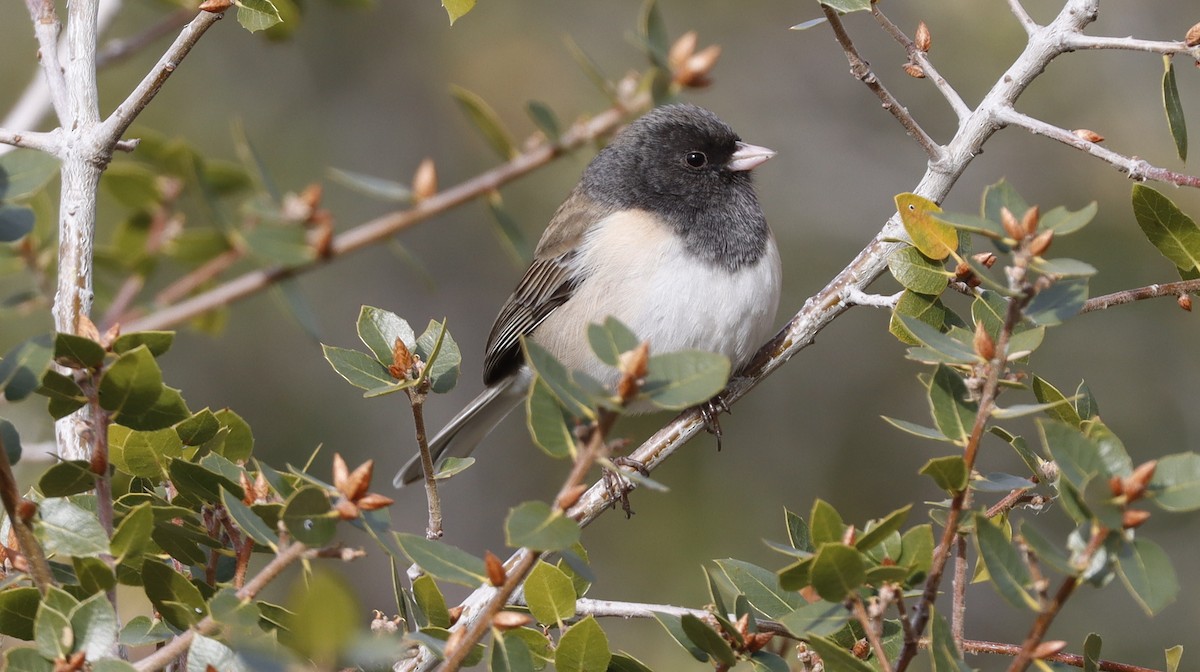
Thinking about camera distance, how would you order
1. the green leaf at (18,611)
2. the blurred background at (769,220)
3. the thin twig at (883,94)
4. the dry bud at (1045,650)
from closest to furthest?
the dry bud at (1045,650) → the green leaf at (18,611) → the thin twig at (883,94) → the blurred background at (769,220)

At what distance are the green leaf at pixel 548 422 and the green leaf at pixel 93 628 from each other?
1.52 feet

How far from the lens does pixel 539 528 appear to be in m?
0.98

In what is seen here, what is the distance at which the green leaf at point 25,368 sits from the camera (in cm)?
106

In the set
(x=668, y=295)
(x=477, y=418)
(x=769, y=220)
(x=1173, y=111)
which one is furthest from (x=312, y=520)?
(x=769, y=220)

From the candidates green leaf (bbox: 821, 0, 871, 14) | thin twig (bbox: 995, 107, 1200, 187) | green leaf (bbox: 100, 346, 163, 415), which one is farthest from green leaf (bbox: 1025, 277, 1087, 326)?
green leaf (bbox: 100, 346, 163, 415)

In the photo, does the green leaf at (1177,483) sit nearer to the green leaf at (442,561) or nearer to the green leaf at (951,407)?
the green leaf at (951,407)

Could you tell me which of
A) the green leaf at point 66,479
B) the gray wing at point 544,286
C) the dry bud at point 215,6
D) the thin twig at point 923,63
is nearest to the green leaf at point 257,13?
the dry bud at point 215,6

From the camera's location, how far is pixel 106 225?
420cm

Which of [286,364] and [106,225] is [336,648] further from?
[286,364]

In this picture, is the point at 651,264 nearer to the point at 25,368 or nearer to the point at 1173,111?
the point at 1173,111

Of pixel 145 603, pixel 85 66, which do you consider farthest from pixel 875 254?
pixel 145 603

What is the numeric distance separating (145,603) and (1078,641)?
3302 mm

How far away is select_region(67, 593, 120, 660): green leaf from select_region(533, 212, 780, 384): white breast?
1410 millimetres

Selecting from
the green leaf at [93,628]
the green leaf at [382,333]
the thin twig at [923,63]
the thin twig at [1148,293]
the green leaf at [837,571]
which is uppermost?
the thin twig at [923,63]
